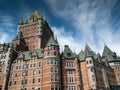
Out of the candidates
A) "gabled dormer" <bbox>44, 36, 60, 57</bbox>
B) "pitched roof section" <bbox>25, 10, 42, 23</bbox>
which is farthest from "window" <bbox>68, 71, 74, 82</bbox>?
"pitched roof section" <bbox>25, 10, 42, 23</bbox>

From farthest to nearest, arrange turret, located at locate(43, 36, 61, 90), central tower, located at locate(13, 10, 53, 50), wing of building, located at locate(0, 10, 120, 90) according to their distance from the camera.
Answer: central tower, located at locate(13, 10, 53, 50) → wing of building, located at locate(0, 10, 120, 90) → turret, located at locate(43, 36, 61, 90)

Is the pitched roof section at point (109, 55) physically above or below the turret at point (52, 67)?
above

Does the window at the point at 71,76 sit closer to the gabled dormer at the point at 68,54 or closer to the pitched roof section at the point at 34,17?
the gabled dormer at the point at 68,54

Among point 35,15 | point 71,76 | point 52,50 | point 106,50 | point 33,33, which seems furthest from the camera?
point 35,15

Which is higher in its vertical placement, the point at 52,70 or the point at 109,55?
the point at 109,55

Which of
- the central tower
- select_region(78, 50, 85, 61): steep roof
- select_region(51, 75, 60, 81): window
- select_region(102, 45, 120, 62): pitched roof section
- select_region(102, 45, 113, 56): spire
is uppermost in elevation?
the central tower

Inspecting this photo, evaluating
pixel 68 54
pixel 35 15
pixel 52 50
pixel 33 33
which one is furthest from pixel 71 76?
pixel 35 15

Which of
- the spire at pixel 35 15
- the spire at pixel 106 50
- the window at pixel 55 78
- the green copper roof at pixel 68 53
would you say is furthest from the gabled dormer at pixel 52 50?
the spire at pixel 35 15

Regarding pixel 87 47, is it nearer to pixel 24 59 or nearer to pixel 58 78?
pixel 58 78

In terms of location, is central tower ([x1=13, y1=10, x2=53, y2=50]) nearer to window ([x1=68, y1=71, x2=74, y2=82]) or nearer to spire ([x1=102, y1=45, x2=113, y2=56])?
window ([x1=68, y1=71, x2=74, y2=82])

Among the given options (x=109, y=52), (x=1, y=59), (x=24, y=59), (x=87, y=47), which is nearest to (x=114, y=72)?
(x=109, y=52)

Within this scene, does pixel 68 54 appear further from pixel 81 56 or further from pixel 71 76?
pixel 71 76

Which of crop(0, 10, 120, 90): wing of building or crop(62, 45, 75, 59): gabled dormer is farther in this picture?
crop(62, 45, 75, 59): gabled dormer

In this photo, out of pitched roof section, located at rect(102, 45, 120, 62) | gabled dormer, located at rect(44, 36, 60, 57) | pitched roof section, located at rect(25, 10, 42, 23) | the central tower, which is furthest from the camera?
pitched roof section, located at rect(25, 10, 42, 23)
